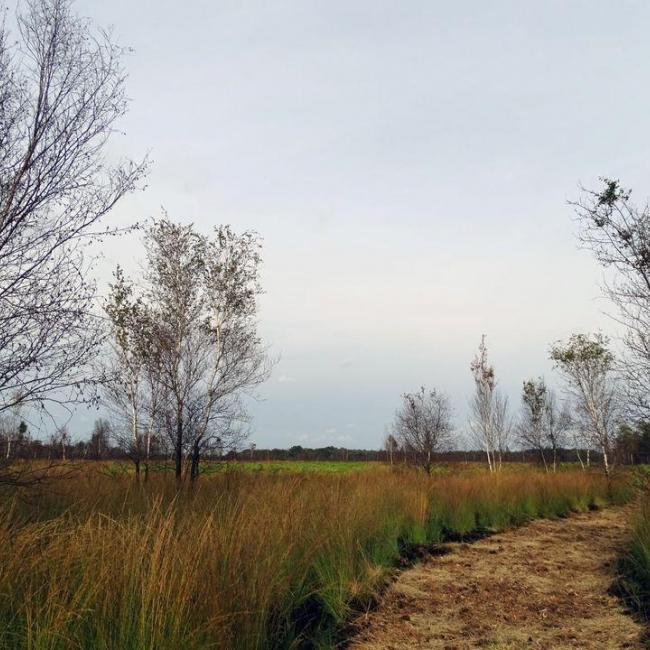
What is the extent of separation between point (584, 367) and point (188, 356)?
19.2 metres

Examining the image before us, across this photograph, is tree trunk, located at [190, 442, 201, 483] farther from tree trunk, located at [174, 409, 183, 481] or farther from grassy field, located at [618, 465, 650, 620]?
grassy field, located at [618, 465, 650, 620]

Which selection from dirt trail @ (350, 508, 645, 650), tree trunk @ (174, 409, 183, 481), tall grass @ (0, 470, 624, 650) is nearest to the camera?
tall grass @ (0, 470, 624, 650)

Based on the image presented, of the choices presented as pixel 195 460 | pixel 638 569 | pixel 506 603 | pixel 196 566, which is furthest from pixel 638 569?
pixel 195 460

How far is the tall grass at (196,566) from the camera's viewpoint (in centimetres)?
286

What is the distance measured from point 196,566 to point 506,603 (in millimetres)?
4137

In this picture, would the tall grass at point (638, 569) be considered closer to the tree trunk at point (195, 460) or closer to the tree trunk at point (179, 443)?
the tree trunk at point (195, 460)

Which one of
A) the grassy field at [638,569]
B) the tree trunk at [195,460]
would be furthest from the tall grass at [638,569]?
the tree trunk at [195,460]

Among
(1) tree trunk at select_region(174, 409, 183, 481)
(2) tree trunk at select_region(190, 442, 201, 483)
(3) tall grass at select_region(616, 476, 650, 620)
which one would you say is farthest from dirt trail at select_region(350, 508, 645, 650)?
(1) tree trunk at select_region(174, 409, 183, 481)

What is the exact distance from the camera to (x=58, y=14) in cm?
588

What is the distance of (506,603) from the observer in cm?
591

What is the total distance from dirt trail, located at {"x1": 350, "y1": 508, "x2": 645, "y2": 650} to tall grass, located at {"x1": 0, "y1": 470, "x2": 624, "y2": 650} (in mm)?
445

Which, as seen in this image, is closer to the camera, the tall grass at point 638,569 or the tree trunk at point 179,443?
the tall grass at point 638,569

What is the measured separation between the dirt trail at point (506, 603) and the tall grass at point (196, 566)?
1.46ft

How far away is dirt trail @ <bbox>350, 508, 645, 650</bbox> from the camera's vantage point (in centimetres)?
483
